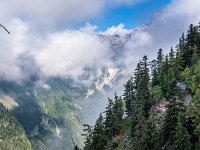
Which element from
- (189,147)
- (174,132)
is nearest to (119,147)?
(174,132)

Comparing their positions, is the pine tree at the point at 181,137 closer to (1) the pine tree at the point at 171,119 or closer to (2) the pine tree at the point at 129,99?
(1) the pine tree at the point at 171,119

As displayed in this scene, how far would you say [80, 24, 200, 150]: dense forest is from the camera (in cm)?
10512

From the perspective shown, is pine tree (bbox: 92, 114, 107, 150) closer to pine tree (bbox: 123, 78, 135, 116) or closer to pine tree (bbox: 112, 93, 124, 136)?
pine tree (bbox: 112, 93, 124, 136)

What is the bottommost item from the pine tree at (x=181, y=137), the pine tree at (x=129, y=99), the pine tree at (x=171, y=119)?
the pine tree at (x=181, y=137)

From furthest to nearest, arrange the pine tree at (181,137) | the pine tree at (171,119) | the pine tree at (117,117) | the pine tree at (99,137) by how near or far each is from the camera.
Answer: the pine tree at (117,117)
the pine tree at (99,137)
the pine tree at (171,119)
the pine tree at (181,137)

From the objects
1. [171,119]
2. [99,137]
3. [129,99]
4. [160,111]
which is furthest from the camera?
[129,99]

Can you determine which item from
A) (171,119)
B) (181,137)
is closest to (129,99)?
(171,119)

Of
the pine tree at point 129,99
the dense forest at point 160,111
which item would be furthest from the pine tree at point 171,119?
the pine tree at point 129,99

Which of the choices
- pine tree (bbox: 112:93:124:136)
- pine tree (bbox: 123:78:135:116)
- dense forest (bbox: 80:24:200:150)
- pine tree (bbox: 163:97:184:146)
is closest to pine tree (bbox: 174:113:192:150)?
dense forest (bbox: 80:24:200:150)

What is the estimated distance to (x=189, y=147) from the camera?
95250mm

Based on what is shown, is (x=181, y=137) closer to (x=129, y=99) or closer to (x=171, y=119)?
(x=171, y=119)

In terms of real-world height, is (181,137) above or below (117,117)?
below

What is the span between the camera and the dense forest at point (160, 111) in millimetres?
105125

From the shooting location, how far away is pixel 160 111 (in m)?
128
